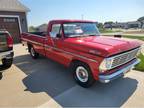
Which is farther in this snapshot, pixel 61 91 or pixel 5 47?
pixel 5 47

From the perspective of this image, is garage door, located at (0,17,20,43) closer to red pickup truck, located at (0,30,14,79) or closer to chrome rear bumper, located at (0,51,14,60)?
red pickup truck, located at (0,30,14,79)

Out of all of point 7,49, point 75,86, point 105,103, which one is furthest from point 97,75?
point 7,49

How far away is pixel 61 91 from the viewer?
4.08 metres

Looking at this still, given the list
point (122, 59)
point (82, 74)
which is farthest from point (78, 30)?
point (122, 59)

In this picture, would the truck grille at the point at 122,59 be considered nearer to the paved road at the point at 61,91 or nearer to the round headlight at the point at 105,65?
the round headlight at the point at 105,65

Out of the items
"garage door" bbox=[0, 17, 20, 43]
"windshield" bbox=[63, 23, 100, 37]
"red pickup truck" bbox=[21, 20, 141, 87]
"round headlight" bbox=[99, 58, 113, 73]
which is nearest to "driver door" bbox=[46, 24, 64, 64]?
"red pickup truck" bbox=[21, 20, 141, 87]

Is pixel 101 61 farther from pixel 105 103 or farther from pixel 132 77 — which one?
pixel 132 77

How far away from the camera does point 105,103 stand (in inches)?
136

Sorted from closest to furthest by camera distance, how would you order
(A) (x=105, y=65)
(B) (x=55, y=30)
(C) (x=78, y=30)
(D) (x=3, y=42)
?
1. (A) (x=105, y=65)
2. (C) (x=78, y=30)
3. (D) (x=3, y=42)
4. (B) (x=55, y=30)

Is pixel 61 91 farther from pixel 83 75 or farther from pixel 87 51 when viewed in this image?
pixel 87 51

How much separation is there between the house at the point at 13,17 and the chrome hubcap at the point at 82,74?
11.6m

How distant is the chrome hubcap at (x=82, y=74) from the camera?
13.6 ft

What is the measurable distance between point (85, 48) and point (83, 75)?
0.89m

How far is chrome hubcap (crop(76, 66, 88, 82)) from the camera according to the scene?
4.15 meters
